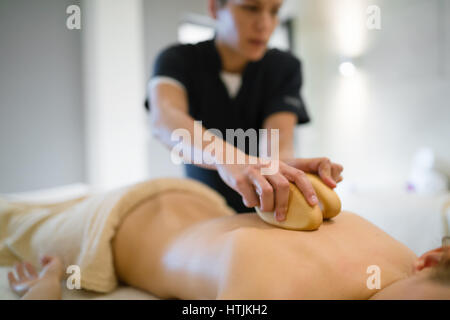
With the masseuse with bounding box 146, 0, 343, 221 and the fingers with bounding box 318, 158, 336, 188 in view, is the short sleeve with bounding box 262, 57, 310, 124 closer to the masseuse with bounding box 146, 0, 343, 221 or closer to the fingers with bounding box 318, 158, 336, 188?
the masseuse with bounding box 146, 0, 343, 221

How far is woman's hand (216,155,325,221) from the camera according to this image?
0.46m

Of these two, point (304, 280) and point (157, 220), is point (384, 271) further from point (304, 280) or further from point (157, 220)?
point (157, 220)

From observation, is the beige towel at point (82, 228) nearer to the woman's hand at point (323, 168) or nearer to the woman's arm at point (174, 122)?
the woman's arm at point (174, 122)

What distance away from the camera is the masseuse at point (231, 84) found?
0.93 meters

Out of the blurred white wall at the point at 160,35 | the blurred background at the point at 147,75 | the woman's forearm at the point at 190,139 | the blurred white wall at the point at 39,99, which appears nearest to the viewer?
the woman's forearm at the point at 190,139

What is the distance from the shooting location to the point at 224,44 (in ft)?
3.70

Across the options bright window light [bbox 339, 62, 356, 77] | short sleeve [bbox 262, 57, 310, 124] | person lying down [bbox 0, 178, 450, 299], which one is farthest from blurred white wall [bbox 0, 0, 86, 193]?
bright window light [bbox 339, 62, 356, 77]

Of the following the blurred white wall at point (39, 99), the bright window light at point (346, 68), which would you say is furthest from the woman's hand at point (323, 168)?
the blurred white wall at point (39, 99)

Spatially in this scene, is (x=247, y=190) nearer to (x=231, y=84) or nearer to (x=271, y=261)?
(x=271, y=261)

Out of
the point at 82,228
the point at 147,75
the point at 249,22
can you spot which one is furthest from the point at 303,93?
the point at 147,75

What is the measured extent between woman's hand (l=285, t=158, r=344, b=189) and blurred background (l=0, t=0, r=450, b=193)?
0.11m

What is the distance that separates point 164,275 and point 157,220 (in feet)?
0.61

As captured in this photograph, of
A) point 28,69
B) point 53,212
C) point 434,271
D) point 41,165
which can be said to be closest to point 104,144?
point 41,165

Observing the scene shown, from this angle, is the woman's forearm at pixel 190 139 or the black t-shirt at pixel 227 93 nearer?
the woman's forearm at pixel 190 139
